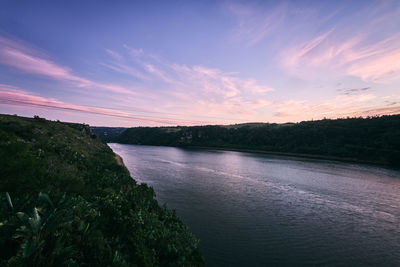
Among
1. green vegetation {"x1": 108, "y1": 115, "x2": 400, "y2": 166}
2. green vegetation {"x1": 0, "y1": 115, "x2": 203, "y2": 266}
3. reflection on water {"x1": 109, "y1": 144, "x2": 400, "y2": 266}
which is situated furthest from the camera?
green vegetation {"x1": 108, "y1": 115, "x2": 400, "y2": 166}

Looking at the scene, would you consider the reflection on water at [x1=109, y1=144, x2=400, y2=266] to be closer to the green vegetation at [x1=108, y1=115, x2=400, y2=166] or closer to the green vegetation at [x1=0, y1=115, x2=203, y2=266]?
the green vegetation at [x1=0, y1=115, x2=203, y2=266]

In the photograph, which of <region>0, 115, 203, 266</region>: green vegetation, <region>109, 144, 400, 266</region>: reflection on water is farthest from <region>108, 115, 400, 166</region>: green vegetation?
<region>0, 115, 203, 266</region>: green vegetation

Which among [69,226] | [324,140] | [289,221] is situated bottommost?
[289,221]

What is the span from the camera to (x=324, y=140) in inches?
3504

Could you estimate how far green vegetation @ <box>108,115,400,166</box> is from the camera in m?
68.9

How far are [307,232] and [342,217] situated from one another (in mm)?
7004

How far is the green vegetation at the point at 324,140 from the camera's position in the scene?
68.9 meters

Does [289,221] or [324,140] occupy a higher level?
[324,140]

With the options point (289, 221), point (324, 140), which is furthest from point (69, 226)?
point (324, 140)

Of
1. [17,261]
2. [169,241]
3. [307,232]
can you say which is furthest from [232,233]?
[17,261]

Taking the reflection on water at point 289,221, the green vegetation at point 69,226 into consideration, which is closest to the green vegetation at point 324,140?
the reflection on water at point 289,221

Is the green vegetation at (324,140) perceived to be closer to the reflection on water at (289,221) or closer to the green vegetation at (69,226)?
the reflection on water at (289,221)

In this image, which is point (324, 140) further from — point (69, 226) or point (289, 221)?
point (69, 226)

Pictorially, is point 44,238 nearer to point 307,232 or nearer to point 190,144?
point 307,232
